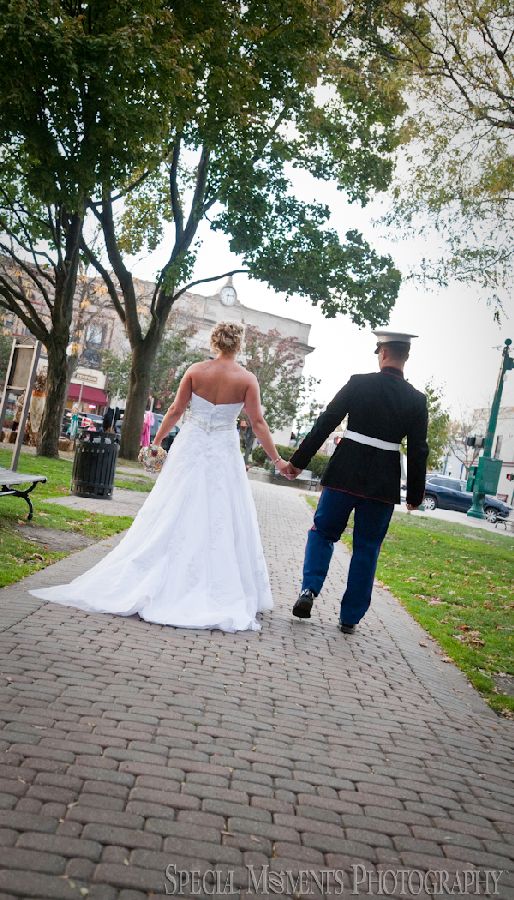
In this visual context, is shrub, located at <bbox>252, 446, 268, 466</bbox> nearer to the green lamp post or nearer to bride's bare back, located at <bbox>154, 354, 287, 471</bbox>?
the green lamp post

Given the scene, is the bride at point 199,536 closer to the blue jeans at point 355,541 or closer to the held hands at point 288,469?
the held hands at point 288,469

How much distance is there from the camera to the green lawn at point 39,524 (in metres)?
6.78

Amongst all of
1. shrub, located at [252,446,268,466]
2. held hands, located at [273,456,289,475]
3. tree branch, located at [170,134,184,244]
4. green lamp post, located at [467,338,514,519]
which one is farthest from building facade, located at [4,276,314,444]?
held hands, located at [273,456,289,475]

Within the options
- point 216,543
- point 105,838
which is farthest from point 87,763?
point 216,543

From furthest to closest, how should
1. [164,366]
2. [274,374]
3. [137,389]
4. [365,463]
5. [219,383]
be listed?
[164,366] < [274,374] < [137,389] < [219,383] < [365,463]

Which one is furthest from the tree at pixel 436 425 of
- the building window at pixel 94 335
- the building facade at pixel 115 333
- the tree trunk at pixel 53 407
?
the tree trunk at pixel 53 407

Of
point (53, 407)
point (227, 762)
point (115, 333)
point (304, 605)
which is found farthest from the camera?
point (115, 333)

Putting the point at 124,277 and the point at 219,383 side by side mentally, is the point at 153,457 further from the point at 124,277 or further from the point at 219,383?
the point at 124,277

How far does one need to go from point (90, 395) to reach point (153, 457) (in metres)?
54.9

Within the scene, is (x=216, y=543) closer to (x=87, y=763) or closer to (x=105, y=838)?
(x=87, y=763)

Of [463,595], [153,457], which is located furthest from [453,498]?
[153,457]

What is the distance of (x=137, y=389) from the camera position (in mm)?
23547

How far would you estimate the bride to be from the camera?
573cm

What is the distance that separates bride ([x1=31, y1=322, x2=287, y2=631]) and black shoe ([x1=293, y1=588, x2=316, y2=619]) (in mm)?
239
